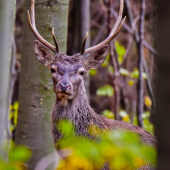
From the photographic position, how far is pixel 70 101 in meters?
5.57

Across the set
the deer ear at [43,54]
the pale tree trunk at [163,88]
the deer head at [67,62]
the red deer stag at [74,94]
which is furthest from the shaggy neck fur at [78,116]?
the pale tree trunk at [163,88]

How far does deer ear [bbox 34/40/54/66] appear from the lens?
601 cm

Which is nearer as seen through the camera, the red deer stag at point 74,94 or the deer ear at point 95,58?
the red deer stag at point 74,94

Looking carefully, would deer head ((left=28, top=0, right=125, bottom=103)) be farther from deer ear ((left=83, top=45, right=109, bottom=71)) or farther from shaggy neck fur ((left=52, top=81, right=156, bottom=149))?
shaggy neck fur ((left=52, top=81, right=156, bottom=149))

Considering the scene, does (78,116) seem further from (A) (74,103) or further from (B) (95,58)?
(B) (95,58)

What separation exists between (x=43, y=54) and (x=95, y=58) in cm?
75

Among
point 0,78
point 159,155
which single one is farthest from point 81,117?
point 159,155

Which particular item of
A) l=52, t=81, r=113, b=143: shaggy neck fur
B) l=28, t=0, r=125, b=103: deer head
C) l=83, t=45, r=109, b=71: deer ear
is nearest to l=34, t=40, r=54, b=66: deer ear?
l=28, t=0, r=125, b=103: deer head

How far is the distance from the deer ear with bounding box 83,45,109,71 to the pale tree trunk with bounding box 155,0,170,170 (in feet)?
12.7

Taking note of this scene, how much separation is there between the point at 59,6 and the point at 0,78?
3497 millimetres

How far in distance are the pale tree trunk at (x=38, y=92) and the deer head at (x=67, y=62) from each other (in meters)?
0.33

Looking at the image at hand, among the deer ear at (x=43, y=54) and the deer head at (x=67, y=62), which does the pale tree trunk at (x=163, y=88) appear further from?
the deer ear at (x=43, y=54)

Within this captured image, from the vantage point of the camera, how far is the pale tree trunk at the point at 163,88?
199cm

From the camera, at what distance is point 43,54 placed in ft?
19.8
